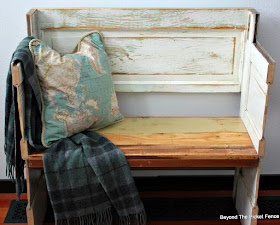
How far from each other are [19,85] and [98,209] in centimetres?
63

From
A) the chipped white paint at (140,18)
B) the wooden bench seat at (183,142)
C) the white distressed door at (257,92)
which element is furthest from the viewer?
the chipped white paint at (140,18)

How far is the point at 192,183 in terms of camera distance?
2.27m

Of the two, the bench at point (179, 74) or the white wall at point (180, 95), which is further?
the white wall at point (180, 95)

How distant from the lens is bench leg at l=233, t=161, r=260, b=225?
183cm

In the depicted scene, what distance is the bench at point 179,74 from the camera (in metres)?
1.78

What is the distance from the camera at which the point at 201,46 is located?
6.66ft

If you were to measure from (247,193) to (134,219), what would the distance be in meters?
0.54

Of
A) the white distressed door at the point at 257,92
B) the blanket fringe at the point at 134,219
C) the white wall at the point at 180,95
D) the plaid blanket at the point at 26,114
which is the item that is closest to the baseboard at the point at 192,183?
the white wall at the point at 180,95

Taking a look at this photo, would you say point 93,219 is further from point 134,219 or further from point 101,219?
point 134,219

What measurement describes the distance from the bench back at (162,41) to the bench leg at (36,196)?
22.9 inches

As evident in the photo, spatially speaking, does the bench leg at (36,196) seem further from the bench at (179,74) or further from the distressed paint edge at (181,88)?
the distressed paint edge at (181,88)

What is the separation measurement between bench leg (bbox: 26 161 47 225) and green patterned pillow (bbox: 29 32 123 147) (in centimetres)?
19

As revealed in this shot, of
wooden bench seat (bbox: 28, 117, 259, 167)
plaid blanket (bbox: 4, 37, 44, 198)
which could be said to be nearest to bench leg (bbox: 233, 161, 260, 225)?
wooden bench seat (bbox: 28, 117, 259, 167)

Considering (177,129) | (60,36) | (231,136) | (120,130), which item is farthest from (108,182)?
(60,36)
